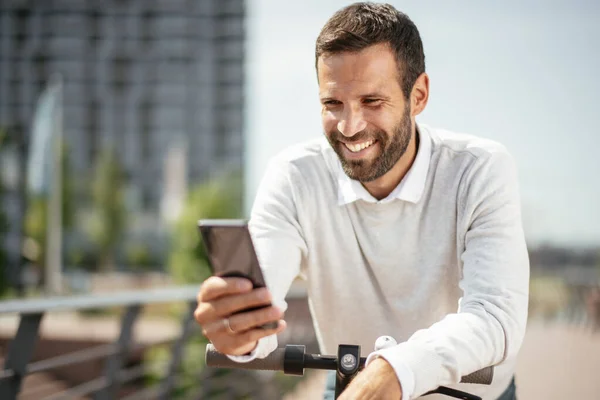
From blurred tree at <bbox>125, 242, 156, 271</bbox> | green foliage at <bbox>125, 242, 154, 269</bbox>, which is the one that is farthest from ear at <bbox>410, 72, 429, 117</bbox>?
green foliage at <bbox>125, 242, 154, 269</bbox>

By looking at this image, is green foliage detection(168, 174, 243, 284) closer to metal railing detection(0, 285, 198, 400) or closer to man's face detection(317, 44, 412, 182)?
metal railing detection(0, 285, 198, 400)

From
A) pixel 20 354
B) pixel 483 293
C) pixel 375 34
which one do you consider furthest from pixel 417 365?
pixel 20 354

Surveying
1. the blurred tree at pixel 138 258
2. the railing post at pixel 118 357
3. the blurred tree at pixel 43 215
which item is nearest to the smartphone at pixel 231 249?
the railing post at pixel 118 357

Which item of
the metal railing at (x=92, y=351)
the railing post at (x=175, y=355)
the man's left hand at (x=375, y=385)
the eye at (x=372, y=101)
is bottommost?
the railing post at (x=175, y=355)

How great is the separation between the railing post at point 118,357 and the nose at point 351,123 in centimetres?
240

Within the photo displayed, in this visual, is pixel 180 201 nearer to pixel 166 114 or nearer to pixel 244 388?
pixel 166 114

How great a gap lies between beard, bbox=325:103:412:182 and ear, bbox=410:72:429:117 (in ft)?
0.17

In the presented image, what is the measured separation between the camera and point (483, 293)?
5.56 ft

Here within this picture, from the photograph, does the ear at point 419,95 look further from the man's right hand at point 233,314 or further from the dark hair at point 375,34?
the man's right hand at point 233,314

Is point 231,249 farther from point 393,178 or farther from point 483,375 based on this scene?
point 393,178

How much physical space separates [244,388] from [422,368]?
187 inches

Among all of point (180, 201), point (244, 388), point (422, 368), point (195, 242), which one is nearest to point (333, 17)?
point (422, 368)

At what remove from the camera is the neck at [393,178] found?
202 cm

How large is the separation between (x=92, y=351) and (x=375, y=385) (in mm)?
3141
